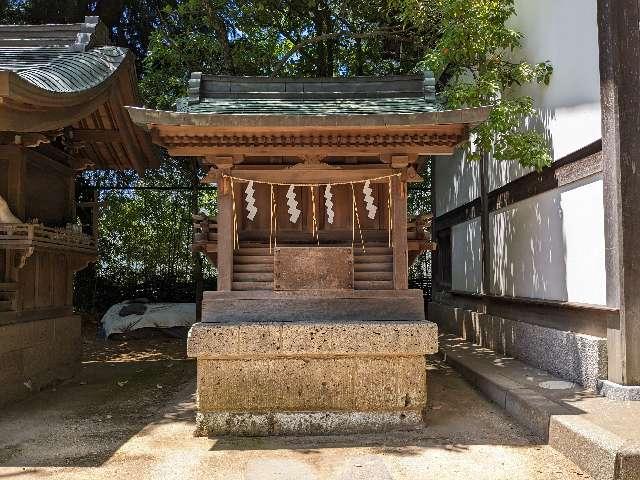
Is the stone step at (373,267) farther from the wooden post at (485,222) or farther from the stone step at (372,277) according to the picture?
the wooden post at (485,222)

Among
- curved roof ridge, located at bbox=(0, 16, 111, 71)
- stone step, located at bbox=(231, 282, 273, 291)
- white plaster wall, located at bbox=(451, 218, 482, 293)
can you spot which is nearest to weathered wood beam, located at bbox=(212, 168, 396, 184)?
stone step, located at bbox=(231, 282, 273, 291)

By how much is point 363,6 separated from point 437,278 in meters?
8.14

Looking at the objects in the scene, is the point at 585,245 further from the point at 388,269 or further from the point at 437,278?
the point at 437,278

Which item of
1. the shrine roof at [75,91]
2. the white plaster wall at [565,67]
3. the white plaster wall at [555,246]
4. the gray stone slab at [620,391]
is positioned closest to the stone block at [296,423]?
the gray stone slab at [620,391]

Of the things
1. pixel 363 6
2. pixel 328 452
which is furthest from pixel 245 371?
pixel 363 6

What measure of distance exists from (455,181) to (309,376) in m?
9.45

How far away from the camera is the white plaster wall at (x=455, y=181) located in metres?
13.0

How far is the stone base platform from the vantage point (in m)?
6.54

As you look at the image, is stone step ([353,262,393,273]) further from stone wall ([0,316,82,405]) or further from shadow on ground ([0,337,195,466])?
stone wall ([0,316,82,405])

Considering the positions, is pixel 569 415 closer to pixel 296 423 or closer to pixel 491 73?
pixel 296 423

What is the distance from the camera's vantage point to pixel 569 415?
577 cm

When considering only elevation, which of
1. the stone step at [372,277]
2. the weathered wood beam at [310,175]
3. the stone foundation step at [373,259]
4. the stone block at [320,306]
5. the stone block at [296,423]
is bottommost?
the stone block at [296,423]

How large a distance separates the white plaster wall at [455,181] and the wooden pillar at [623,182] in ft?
18.9

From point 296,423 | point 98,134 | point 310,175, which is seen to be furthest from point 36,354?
point 310,175
